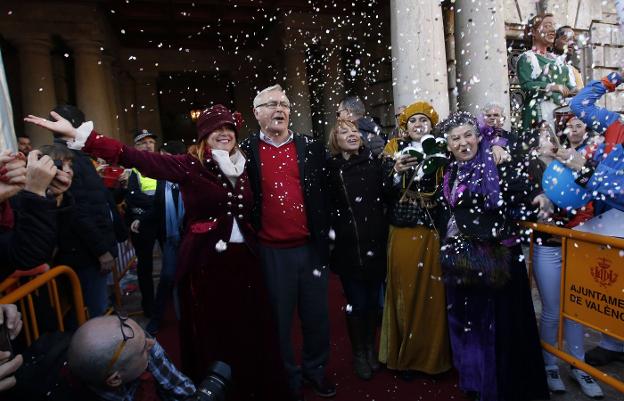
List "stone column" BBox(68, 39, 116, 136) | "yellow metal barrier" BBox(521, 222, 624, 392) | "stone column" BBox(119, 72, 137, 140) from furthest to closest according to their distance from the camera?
"stone column" BBox(119, 72, 137, 140) < "stone column" BBox(68, 39, 116, 136) < "yellow metal barrier" BBox(521, 222, 624, 392)

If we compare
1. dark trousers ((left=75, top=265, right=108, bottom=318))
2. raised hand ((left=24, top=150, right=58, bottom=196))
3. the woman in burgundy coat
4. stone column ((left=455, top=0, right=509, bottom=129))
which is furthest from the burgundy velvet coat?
stone column ((left=455, top=0, right=509, bottom=129))

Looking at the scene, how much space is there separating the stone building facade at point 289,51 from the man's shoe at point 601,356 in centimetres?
359

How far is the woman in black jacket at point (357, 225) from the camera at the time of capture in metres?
3.09

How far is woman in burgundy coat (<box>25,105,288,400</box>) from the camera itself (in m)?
2.61

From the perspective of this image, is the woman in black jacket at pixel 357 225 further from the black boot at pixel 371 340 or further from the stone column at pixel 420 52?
the stone column at pixel 420 52

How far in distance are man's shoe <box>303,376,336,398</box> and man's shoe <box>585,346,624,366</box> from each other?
6.53 ft

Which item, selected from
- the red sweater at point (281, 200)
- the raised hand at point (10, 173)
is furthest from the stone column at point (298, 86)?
the raised hand at point (10, 173)

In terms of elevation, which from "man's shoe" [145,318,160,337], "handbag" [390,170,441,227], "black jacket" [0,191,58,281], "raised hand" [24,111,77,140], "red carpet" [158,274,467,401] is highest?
"raised hand" [24,111,77,140]

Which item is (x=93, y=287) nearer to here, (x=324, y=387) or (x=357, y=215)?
(x=324, y=387)

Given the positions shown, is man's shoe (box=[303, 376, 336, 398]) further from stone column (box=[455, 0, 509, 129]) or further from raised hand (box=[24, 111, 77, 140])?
stone column (box=[455, 0, 509, 129])

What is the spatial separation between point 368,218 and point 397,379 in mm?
1251

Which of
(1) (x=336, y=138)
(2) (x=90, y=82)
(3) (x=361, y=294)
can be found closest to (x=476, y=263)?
(3) (x=361, y=294)

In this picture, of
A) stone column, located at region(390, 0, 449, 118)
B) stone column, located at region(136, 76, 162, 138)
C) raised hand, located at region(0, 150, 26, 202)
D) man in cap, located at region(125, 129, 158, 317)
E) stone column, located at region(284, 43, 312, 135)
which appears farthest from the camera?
stone column, located at region(136, 76, 162, 138)

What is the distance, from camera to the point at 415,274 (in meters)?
3.10
